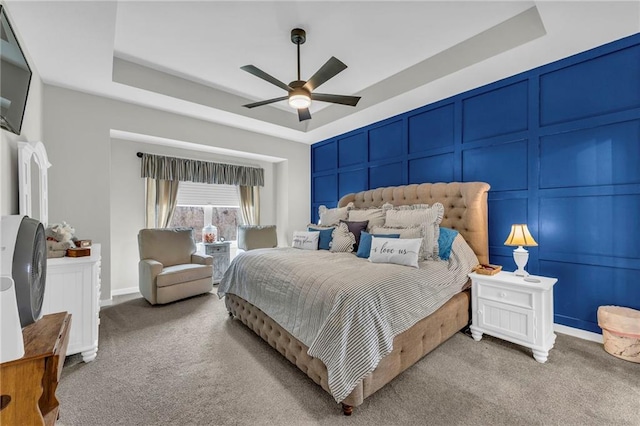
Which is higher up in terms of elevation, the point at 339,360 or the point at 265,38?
the point at 265,38

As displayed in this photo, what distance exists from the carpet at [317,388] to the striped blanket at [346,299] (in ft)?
1.16

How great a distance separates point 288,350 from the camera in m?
2.22

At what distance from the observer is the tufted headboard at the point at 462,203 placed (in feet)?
10.3

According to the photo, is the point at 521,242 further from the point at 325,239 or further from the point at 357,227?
the point at 325,239

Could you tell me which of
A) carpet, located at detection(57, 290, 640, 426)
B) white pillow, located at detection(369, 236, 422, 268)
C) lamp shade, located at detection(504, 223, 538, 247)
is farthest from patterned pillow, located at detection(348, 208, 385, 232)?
carpet, located at detection(57, 290, 640, 426)

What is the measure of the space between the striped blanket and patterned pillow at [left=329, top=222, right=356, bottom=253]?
550 mm

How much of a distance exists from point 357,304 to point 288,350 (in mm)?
833

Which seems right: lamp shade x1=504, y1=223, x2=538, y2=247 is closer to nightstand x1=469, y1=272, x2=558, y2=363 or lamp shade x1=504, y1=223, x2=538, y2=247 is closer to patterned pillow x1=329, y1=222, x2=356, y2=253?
nightstand x1=469, y1=272, x2=558, y2=363

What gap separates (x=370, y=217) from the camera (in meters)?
3.72

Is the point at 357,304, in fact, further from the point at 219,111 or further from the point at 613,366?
the point at 219,111

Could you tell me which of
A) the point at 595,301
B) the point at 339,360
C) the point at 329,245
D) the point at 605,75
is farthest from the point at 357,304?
the point at 605,75

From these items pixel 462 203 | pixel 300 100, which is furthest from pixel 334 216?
pixel 300 100

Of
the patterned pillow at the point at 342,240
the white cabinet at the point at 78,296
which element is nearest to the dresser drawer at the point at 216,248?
the patterned pillow at the point at 342,240

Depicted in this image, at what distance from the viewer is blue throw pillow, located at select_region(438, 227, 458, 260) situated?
9.40ft
